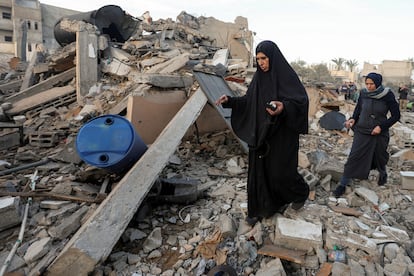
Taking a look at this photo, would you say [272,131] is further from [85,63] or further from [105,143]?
[85,63]

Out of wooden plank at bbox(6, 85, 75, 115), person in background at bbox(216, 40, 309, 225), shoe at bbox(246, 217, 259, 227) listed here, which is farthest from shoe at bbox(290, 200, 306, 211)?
wooden plank at bbox(6, 85, 75, 115)

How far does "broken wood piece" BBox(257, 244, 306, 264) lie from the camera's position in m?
2.19

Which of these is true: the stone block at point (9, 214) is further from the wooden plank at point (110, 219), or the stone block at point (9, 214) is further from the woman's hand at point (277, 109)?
the woman's hand at point (277, 109)

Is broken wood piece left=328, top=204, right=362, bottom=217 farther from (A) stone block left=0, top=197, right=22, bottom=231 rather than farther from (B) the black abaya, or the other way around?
(A) stone block left=0, top=197, right=22, bottom=231

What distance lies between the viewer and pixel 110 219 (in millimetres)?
2217

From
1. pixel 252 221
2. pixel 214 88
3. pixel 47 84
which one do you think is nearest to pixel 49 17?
pixel 47 84

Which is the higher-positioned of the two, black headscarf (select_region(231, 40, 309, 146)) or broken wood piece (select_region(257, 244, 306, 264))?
black headscarf (select_region(231, 40, 309, 146))

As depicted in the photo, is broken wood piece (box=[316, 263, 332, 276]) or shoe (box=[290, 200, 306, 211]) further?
shoe (box=[290, 200, 306, 211])

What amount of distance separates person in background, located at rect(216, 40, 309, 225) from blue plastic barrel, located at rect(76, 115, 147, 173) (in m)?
1.05

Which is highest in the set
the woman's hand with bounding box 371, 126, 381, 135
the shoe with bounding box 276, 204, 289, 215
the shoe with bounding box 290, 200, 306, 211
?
the woman's hand with bounding box 371, 126, 381, 135

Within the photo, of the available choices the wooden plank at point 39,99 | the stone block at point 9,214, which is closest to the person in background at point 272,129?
the stone block at point 9,214

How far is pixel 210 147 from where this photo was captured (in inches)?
192

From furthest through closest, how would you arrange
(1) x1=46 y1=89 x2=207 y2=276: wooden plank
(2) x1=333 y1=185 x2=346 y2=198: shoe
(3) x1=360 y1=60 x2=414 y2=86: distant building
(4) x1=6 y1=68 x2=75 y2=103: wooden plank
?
(3) x1=360 y1=60 x2=414 y2=86: distant building, (4) x1=6 y1=68 x2=75 y2=103: wooden plank, (2) x1=333 y1=185 x2=346 y2=198: shoe, (1) x1=46 y1=89 x2=207 y2=276: wooden plank

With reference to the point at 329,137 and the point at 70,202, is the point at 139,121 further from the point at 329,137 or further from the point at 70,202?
the point at 329,137
